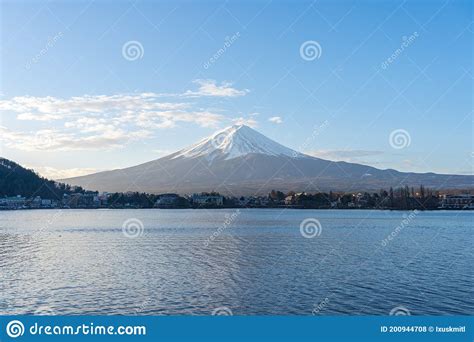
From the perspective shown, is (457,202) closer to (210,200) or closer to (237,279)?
(210,200)

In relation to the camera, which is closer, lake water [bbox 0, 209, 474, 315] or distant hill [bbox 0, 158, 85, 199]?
lake water [bbox 0, 209, 474, 315]

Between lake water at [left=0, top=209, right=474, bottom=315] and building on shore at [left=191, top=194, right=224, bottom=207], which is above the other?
building on shore at [left=191, top=194, right=224, bottom=207]

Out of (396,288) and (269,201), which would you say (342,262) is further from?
(269,201)

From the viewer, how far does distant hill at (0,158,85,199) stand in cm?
4938

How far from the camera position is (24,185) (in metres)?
52.2

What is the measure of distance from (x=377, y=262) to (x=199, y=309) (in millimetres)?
5622

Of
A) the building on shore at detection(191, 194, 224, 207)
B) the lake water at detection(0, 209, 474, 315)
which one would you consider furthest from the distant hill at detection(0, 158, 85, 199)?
the lake water at detection(0, 209, 474, 315)

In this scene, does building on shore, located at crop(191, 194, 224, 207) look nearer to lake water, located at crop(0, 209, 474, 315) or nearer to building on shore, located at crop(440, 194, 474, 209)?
building on shore, located at crop(440, 194, 474, 209)

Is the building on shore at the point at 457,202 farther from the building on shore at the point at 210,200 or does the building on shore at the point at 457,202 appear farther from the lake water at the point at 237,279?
the lake water at the point at 237,279

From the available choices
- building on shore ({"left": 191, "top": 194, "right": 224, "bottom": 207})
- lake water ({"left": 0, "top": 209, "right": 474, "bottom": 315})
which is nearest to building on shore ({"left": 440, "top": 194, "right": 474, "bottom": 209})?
building on shore ({"left": 191, "top": 194, "right": 224, "bottom": 207})

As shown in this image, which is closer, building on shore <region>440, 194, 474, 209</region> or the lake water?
the lake water

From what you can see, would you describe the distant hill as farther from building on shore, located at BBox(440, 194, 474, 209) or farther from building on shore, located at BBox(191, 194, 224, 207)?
building on shore, located at BBox(440, 194, 474, 209)

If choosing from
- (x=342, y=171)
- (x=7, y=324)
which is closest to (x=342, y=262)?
(x=7, y=324)

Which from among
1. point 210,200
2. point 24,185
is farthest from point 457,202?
point 24,185
